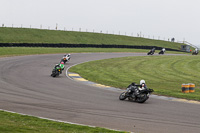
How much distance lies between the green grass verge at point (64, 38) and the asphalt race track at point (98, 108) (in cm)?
4624

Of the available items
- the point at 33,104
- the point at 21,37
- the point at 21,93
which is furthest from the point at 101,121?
the point at 21,37

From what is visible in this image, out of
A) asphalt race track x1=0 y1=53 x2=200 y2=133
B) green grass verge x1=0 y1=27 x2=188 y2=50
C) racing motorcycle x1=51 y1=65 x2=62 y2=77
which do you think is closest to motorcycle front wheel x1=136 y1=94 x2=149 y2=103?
asphalt race track x1=0 y1=53 x2=200 y2=133

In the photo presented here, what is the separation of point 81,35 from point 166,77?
54.0m

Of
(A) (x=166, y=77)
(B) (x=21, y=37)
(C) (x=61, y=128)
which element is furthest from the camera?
(B) (x=21, y=37)

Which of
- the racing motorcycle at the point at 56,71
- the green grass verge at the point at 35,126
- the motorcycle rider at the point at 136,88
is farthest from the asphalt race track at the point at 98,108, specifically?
the racing motorcycle at the point at 56,71

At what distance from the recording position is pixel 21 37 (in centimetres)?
6956

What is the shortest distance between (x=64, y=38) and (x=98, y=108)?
61811 mm

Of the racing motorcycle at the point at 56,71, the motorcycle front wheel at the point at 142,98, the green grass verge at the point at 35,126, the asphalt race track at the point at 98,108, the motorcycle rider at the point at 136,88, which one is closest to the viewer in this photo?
the green grass verge at the point at 35,126

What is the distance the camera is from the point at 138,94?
1802 cm

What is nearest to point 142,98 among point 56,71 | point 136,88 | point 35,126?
point 136,88

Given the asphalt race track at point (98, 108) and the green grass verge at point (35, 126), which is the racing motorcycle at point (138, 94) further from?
the green grass verge at point (35, 126)

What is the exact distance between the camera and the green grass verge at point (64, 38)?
6881 cm

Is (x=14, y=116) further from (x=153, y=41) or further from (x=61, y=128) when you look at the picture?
(x=153, y=41)

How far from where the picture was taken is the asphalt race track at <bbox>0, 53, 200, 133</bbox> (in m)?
12.4
